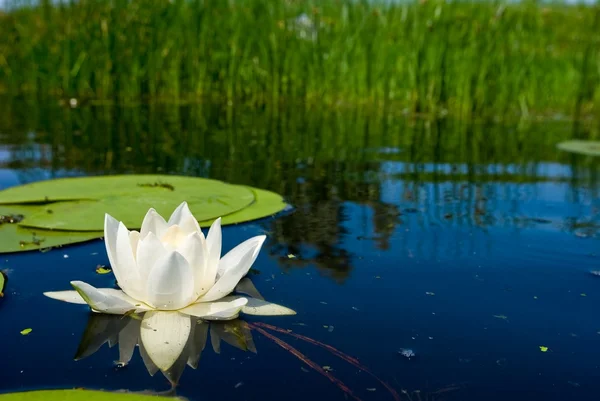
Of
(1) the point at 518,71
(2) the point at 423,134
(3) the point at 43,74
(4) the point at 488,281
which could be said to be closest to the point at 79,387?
(4) the point at 488,281

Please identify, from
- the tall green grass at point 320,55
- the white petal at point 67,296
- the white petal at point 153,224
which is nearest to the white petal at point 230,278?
the white petal at point 153,224

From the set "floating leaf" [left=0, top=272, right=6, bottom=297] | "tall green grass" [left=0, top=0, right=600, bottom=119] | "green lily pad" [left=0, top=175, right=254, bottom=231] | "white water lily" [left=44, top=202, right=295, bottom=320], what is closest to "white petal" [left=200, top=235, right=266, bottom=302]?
"white water lily" [left=44, top=202, right=295, bottom=320]

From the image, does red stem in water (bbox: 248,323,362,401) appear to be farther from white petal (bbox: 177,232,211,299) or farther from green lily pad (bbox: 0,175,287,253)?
green lily pad (bbox: 0,175,287,253)

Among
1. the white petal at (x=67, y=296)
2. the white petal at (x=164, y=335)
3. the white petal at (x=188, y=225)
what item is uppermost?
the white petal at (x=188, y=225)

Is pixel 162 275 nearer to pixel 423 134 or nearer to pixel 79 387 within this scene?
A: pixel 79 387

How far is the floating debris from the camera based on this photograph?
4.66 ft

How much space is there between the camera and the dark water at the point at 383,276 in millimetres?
1315

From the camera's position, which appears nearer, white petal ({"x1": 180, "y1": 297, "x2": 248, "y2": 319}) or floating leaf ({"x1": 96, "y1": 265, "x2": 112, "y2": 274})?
white petal ({"x1": 180, "y1": 297, "x2": 248, "y2": 319})

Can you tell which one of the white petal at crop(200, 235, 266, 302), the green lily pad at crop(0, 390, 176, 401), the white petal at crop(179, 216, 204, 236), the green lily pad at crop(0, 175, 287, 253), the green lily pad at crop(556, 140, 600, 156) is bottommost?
the green lily pad at crop(0, 390, 176, 401)

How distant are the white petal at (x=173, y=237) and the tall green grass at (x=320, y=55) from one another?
5.98 m

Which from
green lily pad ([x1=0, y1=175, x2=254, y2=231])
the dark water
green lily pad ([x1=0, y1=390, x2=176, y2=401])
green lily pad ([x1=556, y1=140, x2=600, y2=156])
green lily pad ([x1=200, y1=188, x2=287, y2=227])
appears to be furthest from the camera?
green lily pad ([x1=556, y1=140, x2=600, y2=156])

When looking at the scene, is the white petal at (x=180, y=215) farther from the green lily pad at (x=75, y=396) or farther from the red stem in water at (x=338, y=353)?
the green lily pad at (x=75, y=396)

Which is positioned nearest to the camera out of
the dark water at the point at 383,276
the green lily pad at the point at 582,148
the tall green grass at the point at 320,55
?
the dark water at the point at 383,276

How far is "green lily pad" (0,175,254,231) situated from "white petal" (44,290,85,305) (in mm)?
588
